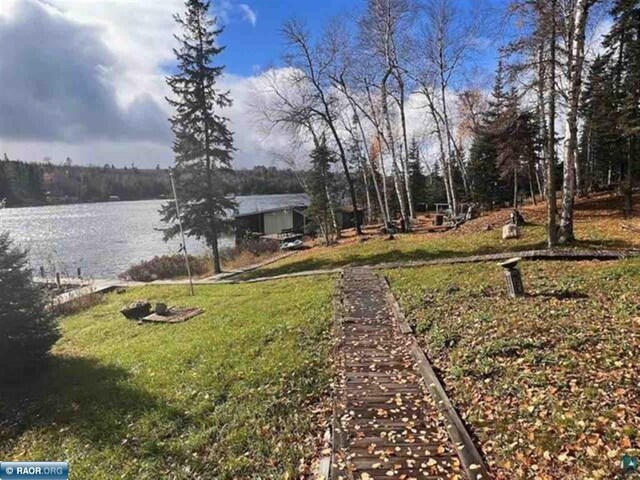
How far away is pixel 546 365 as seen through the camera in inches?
201

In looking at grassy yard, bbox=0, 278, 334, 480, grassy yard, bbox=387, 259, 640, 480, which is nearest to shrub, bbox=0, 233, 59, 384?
grassy yard, bbox=0, 278, 334, 480

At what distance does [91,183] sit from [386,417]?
394 ft

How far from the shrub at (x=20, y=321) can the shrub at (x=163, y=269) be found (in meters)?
13.0

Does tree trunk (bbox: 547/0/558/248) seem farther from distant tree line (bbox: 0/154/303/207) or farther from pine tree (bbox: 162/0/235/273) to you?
distant tree line (bbox: 0/154/303/207)

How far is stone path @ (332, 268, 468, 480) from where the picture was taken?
3.82 m

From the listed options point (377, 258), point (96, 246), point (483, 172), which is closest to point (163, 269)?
point (377, 258)

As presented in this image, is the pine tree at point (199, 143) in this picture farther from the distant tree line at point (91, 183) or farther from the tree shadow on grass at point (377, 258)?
the distant tree line at point (91, 183)

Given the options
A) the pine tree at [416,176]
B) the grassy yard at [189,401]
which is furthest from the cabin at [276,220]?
the grassy yard at [189,401]

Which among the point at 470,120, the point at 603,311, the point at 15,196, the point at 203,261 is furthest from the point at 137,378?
the point at 15,196

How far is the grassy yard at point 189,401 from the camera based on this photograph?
461 cm

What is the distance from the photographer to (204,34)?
63.0 feet

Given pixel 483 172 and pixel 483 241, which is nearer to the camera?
pixel 483 241

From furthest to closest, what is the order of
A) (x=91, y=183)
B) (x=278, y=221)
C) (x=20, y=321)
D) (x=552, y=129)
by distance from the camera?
(x=91, y=183)
(x=278, y=221)
(x=552, y=129)
(x=20, y=321)

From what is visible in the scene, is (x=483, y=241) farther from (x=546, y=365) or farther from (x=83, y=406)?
(x=83, y=406)
